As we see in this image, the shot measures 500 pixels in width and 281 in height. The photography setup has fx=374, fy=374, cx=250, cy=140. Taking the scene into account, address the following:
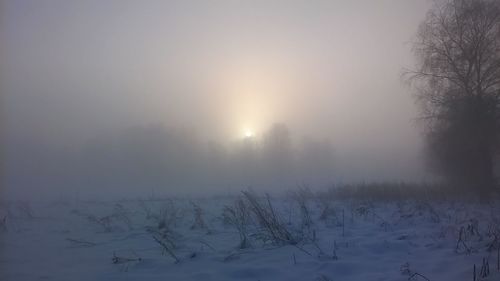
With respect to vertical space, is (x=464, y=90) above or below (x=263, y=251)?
above

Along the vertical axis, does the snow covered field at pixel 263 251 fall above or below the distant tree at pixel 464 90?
below

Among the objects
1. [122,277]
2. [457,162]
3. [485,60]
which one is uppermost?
[485,60]

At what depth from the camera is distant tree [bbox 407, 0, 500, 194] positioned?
1394 centimetres

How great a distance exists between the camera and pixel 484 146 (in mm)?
14055

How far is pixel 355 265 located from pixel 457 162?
43.1 ft

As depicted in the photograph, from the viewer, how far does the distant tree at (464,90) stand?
45.7 feet

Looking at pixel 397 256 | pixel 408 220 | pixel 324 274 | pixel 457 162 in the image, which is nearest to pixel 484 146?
pixel 457 162

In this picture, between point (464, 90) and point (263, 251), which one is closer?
point (263, 251)

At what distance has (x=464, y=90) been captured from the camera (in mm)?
14734

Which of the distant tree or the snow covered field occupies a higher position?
the distant tree

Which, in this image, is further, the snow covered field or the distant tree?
the distant tree

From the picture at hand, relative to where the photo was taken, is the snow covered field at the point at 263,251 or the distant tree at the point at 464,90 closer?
the snow covered field at the point at 263,251

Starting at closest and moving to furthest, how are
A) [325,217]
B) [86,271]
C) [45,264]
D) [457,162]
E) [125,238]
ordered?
[86,271]
[45,264]
[125,238]
[325,217]
[457,162]

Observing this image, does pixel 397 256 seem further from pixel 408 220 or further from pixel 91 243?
pixel 91 243
